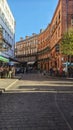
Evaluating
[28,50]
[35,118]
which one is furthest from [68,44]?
[28,50]

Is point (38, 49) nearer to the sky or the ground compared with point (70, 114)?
nearer to the sky

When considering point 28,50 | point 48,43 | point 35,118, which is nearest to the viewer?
point 35,118

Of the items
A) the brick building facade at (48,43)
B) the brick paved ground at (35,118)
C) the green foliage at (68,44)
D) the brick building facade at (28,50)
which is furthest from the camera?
the brick building facade at (28,50)

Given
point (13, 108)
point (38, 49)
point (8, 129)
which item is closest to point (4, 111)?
point (13, 108)

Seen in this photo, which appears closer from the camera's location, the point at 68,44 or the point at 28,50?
the point at 68,44

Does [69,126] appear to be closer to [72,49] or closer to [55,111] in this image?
[55,111]

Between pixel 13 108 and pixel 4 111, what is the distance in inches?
35.4

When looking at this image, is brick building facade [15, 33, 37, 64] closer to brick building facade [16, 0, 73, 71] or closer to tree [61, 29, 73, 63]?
brick building facade [16, 0, 73, 71]

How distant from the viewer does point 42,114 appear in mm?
11844

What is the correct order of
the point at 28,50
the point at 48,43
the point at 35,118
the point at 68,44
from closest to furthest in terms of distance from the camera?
the point at 35,118, the point at 68,44, the point at 48,43, the point at 28,50

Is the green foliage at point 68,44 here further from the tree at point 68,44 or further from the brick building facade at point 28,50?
the brick building facade at point 28,50

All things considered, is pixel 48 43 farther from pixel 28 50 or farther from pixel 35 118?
pixel 35 118

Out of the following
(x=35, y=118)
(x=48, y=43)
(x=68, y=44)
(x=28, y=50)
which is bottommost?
(x=35, y=118)

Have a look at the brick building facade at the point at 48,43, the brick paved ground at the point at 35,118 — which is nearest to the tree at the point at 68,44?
the brick building facade at the point at 48,43
